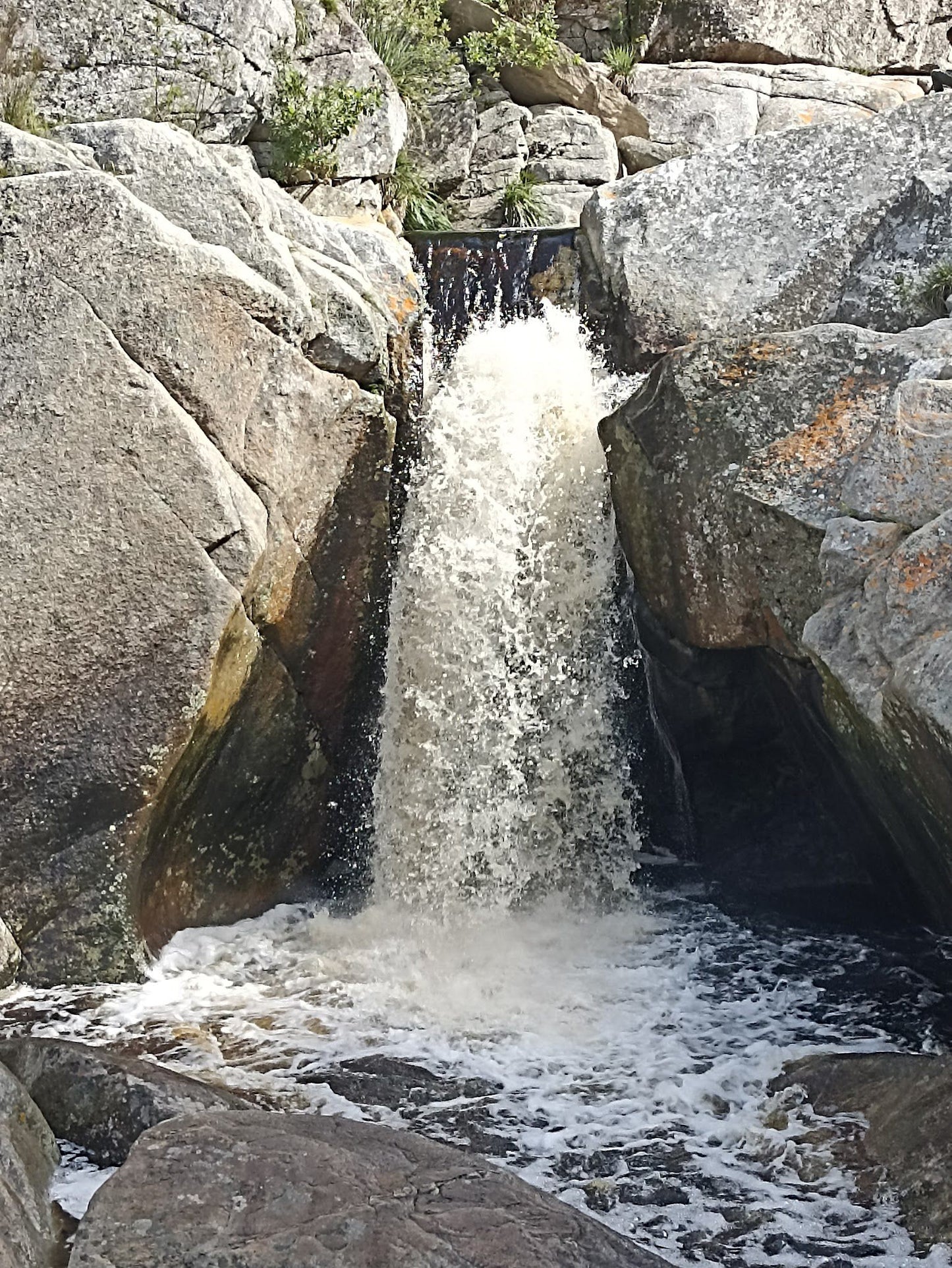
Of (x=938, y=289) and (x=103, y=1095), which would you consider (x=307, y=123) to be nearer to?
(x=938, y=289)

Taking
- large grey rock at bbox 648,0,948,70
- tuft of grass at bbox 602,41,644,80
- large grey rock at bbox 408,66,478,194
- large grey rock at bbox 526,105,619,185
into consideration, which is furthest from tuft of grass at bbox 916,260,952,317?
large grey rock at bbox 648,0,948,70

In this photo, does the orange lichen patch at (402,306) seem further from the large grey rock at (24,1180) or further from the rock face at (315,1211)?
the rock face at (315,1211)

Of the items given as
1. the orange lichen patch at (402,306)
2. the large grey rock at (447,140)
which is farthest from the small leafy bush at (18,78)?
the large grey rock at (447,140)

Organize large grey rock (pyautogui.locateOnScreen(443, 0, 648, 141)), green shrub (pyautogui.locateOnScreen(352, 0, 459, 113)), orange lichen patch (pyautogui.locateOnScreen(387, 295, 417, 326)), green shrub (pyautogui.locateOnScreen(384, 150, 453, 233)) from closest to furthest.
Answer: orange lichen patch (pyautogui.locateOnScreen(387, 295, 417, 326)) < green shrub (pyautogui.locateOnScreen(384, 150, 453, 233)) < green shrub (pyautogui.locateOnScreen(352, 0, 459, 113)) < large grey rock (pyautogui.locateOnScreen(443, 0, 648, 141))

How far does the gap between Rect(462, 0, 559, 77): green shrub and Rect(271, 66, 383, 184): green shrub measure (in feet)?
11.7

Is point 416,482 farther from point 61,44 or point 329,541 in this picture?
point 61,44

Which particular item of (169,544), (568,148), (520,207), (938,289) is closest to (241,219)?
(169,544)

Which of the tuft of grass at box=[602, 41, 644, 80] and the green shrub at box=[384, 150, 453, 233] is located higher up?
the tuft of grass at box=[602, 41, 644, 80]

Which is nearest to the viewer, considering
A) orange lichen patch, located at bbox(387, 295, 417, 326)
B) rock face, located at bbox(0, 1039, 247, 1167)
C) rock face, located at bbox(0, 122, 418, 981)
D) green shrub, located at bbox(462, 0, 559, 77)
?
rock face, located at bbox(0, 1039, 247, 1167)

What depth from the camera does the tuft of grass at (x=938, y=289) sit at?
6.91 metres

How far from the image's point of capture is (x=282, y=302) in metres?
6.47

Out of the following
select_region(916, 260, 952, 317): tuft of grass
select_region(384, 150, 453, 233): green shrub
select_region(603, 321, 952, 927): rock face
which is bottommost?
select_region(603, 321, 952, 927): rock face

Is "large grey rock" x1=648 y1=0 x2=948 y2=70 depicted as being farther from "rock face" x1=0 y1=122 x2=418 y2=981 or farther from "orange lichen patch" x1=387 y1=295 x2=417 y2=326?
"rock face" x1=0 y1=122 x2=418 y2=981

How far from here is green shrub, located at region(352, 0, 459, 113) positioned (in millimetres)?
10070
